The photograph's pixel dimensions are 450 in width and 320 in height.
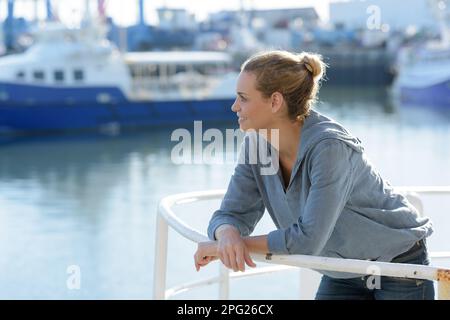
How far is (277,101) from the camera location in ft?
6.09

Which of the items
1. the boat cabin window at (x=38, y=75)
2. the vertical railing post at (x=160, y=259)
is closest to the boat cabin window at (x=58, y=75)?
the boat cabin window at (x=38, y=75)

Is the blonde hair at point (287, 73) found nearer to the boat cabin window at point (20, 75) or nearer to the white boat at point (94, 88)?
the white boat at point (94, 88)

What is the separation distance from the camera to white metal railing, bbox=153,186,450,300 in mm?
1567

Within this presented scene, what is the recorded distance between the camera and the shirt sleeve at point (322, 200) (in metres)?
1.75

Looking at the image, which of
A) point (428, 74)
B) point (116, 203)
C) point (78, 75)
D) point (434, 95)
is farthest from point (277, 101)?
point (428, 74)

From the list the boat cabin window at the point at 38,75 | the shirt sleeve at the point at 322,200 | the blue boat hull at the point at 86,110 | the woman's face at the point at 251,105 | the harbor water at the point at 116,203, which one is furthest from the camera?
the boat cabin window at the point at 38,75

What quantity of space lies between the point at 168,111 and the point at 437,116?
9.80 m

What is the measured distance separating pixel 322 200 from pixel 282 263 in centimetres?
15

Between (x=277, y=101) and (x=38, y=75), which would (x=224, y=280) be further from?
(x=38, y=75)

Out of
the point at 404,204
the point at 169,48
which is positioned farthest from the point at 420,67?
the point at 404,204

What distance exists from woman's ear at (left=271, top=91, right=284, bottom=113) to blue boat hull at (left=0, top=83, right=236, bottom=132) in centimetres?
2102

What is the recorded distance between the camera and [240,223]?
6.65ft

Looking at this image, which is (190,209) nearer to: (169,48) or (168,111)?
(168,111)

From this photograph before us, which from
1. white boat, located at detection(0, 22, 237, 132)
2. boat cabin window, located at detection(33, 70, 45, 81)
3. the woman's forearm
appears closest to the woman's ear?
the woman's forearm
